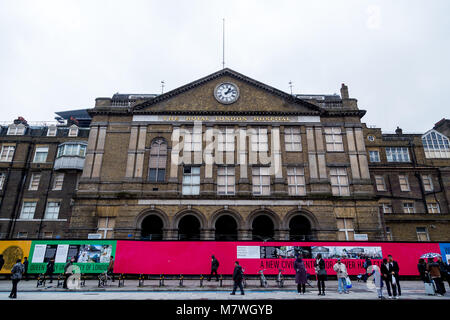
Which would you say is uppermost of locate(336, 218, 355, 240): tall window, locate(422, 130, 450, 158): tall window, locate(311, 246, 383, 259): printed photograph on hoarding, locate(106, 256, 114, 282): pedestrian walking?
locate(422, 130, 450, 158): tall window

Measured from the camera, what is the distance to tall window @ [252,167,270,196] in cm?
2859

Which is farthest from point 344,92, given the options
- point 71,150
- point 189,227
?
point 71,150

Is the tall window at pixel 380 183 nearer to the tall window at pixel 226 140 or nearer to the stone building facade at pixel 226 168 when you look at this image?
the stone building facade at pixel 226 168

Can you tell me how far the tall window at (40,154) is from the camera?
39844mm

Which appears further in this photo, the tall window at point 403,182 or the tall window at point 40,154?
the tall window at point 40,154

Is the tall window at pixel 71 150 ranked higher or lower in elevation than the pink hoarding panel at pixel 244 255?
higher

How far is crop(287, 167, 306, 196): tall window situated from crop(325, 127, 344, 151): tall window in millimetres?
4264

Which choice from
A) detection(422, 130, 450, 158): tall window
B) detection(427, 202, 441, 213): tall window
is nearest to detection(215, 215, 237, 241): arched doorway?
detection(427, 202, 441, 213): tall window

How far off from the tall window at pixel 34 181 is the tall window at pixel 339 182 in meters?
37.0

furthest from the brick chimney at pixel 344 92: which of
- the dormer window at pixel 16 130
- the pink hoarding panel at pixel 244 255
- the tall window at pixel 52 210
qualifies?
the dormer window at pixel 16 130

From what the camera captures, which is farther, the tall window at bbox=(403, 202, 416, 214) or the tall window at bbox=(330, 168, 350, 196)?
the tall window at bbox=(403, 202, 416, 214)

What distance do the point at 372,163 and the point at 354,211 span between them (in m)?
16.1

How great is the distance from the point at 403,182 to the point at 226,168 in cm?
2684

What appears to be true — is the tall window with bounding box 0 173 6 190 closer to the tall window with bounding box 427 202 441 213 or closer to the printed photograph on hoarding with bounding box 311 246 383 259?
the printed photograph on hoarding with bounding box 311 246 383 259
